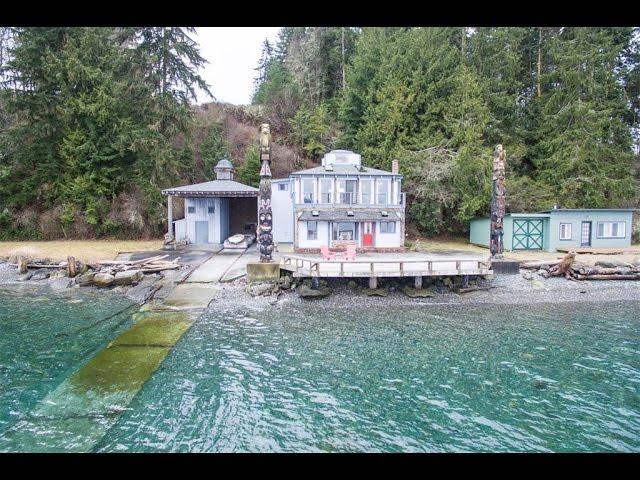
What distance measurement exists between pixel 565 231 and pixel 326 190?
17.1 meters

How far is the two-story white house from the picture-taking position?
27.0 m

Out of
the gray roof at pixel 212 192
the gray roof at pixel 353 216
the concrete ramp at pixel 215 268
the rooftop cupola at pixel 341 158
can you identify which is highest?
the rooftop cupola at pixel 341 158

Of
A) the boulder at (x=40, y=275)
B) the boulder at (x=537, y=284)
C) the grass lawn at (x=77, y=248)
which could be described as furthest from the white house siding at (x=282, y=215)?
the boulder at (x=537, y=284)

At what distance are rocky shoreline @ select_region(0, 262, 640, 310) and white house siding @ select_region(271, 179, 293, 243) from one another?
11727 millimetres

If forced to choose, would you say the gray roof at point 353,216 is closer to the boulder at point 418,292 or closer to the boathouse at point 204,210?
the boathouse at point 204,210

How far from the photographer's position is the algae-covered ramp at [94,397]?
25.1 feet

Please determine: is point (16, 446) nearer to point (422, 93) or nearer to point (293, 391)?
point (293, 391)

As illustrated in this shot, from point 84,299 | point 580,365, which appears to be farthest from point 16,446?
point 580,365

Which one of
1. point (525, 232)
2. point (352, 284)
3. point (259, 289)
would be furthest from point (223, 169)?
point (525, 232)

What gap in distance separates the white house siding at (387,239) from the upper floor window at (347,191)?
109 inches

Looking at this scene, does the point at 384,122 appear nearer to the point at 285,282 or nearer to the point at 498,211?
the point at 498,211

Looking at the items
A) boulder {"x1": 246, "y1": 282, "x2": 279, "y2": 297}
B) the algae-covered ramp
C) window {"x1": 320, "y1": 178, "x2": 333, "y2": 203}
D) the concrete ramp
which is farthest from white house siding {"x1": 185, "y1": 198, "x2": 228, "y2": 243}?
the algae-covered ramp

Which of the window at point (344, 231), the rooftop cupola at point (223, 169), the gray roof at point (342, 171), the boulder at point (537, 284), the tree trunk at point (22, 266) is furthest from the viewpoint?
the rooftop cupola at point (223, 169)
